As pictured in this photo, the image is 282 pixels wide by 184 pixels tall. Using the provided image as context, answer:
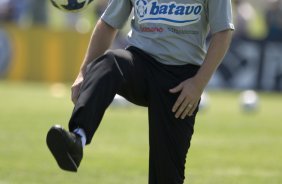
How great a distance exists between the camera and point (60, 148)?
5.25 metres

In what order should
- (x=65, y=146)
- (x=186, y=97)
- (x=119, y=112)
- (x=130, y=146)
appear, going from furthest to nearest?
(x=119, y=112) → (x=130, y=146) → (x=186, y=97) → (x=65, y=146)

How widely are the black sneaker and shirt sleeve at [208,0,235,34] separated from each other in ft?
4.39

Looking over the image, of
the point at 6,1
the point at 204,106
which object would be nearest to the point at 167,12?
the point at 204,106

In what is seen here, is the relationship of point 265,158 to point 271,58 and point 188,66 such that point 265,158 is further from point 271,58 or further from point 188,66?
point 271,58

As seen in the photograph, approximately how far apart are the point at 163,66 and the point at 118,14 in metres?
0.59

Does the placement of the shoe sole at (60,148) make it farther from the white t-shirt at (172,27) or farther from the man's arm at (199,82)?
the white t-shirt at (172,27)

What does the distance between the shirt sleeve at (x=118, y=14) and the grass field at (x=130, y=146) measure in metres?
2.82

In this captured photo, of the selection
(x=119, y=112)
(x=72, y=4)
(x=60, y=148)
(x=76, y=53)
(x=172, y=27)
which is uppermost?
(x=172, y=27)

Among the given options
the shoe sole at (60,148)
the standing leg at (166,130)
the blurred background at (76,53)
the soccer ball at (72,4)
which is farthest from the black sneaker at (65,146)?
the blurred background at (76,53)

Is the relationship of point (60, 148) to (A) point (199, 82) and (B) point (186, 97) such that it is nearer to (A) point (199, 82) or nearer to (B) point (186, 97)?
(B) point (186, 97)

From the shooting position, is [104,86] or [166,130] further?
[166,130]

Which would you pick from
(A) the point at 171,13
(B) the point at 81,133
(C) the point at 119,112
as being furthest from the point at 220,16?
(C) the point at 119,112

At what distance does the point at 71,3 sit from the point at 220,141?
7.02 m

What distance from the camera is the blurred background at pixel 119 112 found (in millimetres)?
9898
